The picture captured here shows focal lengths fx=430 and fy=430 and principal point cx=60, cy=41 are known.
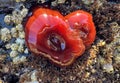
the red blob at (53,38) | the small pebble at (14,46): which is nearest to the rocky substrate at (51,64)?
the small pebble at (14,46)

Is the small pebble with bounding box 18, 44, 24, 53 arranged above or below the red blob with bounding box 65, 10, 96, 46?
below

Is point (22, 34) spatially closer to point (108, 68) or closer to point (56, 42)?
point (56, 42)

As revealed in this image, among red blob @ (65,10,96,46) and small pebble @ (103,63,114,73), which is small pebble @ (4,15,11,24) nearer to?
red blob @ (65,10,96,46)

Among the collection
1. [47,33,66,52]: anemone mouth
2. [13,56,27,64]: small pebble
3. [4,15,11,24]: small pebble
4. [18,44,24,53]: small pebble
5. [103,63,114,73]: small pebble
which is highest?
[4,15,11,24]: small pebble

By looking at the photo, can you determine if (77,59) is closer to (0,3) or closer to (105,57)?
(105,57)

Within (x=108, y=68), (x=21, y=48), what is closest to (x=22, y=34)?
(x=21, y=48)

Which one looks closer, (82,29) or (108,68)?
(82,29)

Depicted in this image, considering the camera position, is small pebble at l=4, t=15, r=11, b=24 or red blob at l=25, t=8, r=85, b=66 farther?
small pebble at l=4, t=15, r=11, b=24

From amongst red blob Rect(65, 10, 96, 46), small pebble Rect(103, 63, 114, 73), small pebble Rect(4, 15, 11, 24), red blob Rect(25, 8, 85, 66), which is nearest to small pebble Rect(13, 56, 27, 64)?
red blob Rect(25, 8, 85, 66)

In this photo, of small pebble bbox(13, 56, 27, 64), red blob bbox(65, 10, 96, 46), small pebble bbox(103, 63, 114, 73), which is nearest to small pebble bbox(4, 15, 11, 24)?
small pebble bbox(13, 56, 27, 64)

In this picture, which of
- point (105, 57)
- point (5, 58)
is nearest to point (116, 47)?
point (105, 57)
